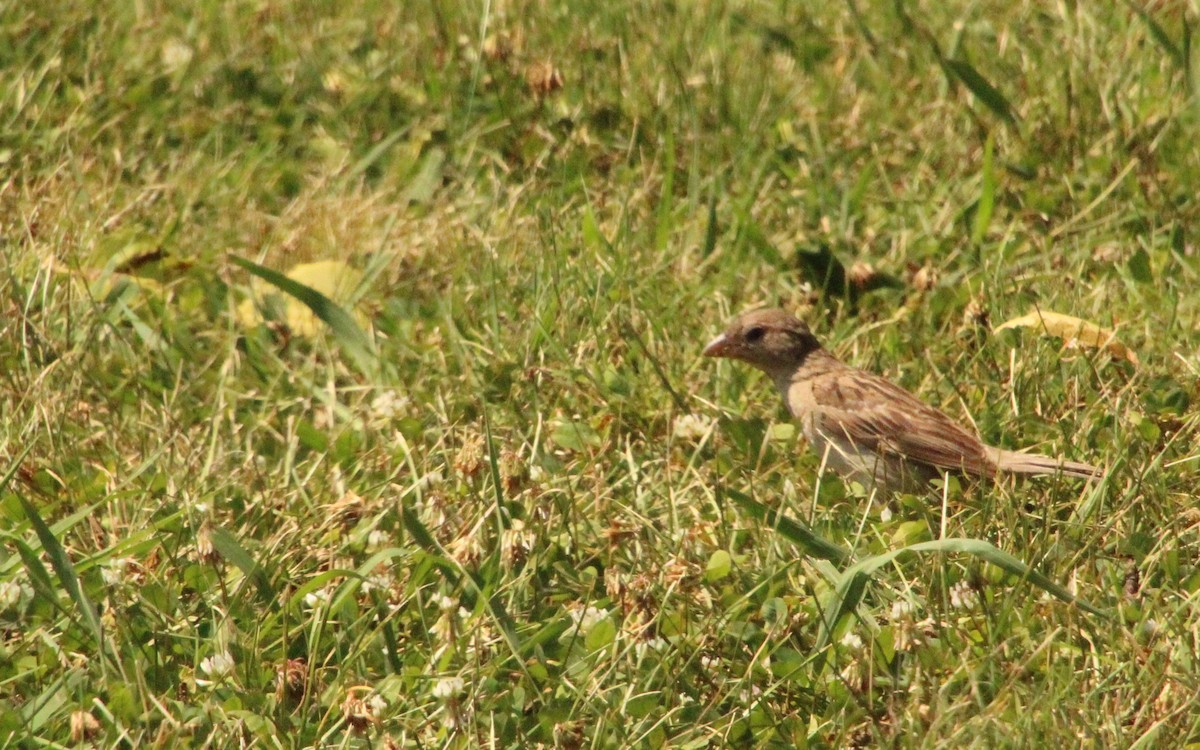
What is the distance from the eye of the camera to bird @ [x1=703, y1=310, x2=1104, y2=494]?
5.33 meters

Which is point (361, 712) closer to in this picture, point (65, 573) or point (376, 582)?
point (376, 582)

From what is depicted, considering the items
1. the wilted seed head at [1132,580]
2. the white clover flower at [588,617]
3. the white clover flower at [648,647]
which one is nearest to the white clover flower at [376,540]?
the white clover flower at [588,617]

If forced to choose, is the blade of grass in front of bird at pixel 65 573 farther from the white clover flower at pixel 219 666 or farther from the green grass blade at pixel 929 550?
the green grass blade at pixel 929 550

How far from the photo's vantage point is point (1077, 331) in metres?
5.61

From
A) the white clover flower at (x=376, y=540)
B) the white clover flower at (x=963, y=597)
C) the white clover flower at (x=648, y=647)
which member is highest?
the white clover flower at (x=963, y=597)

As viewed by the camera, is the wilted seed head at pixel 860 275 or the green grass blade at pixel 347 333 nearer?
the green grass blade at pixel 347 333

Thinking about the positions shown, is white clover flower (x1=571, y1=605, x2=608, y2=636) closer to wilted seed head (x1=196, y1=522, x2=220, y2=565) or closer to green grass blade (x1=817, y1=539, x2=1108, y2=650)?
green grass blade (x1=817, y1=539, x2=1108, y2=650)

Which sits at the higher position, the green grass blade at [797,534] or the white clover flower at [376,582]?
the green grass blade at [797,534]

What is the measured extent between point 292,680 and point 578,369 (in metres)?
1.79

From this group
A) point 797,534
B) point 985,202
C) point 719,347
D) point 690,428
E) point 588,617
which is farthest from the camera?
point 985,202

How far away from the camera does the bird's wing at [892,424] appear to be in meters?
5.34

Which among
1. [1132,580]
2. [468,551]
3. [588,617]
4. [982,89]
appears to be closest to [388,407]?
[468,551]

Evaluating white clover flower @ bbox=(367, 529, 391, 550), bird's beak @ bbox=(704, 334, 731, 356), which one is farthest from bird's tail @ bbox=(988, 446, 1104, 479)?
white clover flower @ bbox=(367, 529, 391, 550)

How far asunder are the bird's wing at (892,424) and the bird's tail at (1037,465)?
6 centimetres
